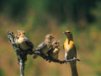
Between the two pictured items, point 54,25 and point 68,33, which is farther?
point 54,25

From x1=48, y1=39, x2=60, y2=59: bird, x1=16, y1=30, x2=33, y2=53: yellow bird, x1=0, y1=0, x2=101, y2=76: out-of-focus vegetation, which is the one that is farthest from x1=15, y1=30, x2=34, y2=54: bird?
x1=0, y1=0, x2=101, y2=76: out-of-focus vegetation

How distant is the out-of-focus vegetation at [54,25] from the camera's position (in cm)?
1411

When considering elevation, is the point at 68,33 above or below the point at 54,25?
below

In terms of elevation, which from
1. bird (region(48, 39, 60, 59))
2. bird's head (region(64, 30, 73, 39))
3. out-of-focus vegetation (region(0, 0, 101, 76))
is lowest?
bird (region(48, 39, 60, 59))

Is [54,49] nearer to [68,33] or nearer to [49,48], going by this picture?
[49,48]

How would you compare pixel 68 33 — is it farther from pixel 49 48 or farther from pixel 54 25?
pixel 54 25

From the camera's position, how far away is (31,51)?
4.02 metres

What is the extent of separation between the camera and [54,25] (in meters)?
17.6

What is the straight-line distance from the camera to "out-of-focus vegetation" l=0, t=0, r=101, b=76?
46.3ft

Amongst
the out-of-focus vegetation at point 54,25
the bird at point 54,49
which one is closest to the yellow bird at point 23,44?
the bird at point 54,49

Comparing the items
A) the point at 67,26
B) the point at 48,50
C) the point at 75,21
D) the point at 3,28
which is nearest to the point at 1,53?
the point at 3,28

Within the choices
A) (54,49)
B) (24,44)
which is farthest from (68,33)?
(24,44)

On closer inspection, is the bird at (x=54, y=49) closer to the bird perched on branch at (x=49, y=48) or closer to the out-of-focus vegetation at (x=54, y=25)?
the bird perched on branch at (x=49, y=48)

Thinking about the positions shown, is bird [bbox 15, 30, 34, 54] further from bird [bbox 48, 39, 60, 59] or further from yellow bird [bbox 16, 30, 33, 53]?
bird [bbox 48, 39, 60, 59]
